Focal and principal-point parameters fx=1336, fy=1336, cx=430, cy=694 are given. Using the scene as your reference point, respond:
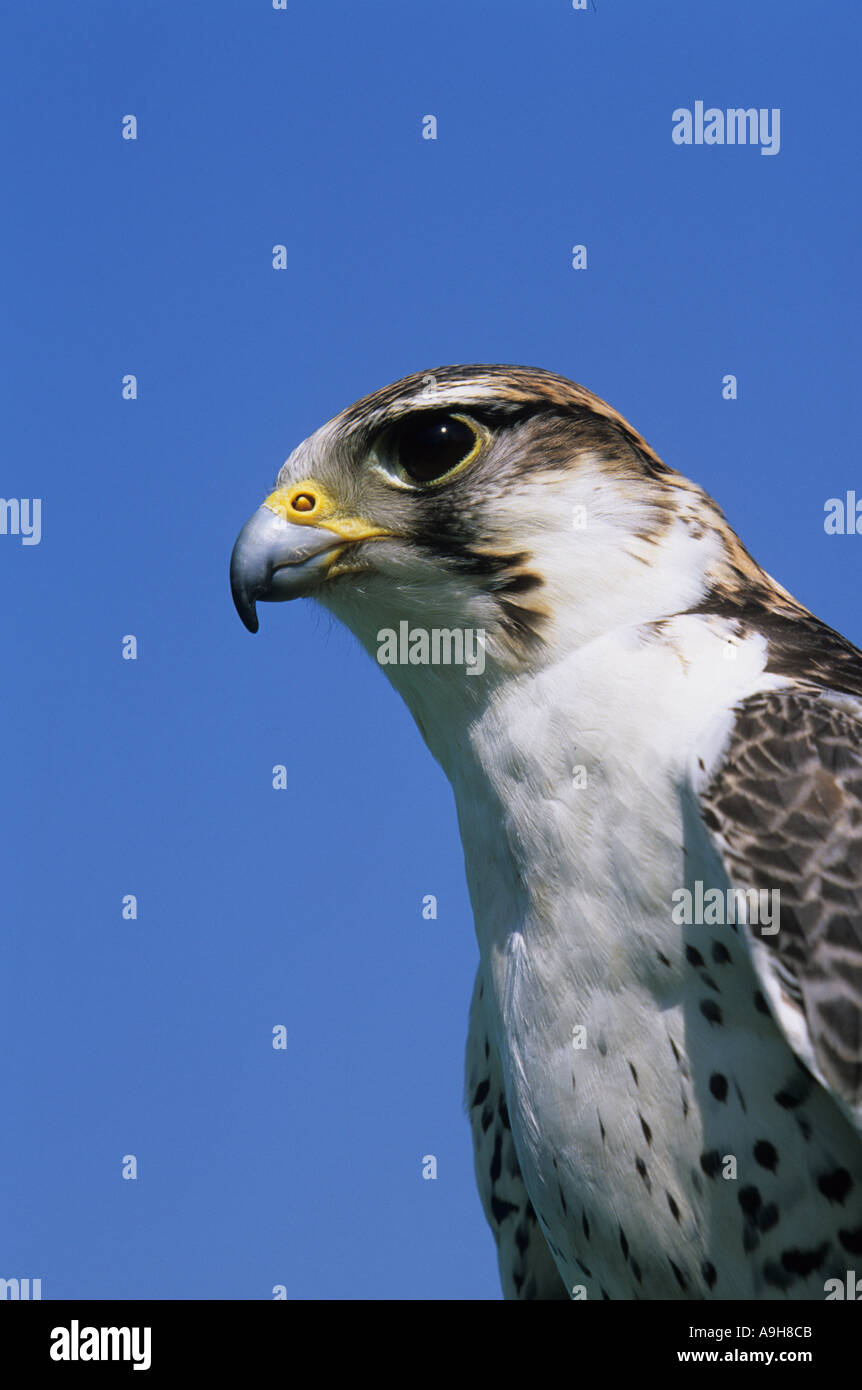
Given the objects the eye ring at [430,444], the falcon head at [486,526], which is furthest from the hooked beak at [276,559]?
the eye ring at [430,444]

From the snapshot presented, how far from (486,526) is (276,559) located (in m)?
0.50

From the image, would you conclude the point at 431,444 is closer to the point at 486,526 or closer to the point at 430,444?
the point at 430,444

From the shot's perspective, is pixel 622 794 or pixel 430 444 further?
pixel 430 444

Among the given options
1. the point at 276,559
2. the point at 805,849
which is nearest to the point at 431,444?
the point at 276,559

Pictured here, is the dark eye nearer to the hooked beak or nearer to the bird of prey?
the bird of prey

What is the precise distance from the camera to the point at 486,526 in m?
2.91

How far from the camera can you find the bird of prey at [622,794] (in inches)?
95.5

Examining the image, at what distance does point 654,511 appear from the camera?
9.66ft

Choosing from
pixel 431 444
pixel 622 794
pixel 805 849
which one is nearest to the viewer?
pixel 805 849

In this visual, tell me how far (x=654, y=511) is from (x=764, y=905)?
3.18 ft

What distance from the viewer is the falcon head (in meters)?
2.84

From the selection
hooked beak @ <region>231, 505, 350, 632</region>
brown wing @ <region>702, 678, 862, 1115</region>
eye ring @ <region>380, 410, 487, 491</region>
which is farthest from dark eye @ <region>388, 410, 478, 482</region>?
brown wing @ <region>702, 678, 862, 1115</region>

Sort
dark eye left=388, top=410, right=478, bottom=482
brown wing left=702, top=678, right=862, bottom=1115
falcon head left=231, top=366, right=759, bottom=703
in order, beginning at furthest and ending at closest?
dark eye left=388, top=410, right=478, bottom=482 < falcon head left=231, top=366, right=759, bottom=703 < brown wing left=702, top=678, right=862, bottom=1115

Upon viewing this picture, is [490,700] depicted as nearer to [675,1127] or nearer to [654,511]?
[654,511]
